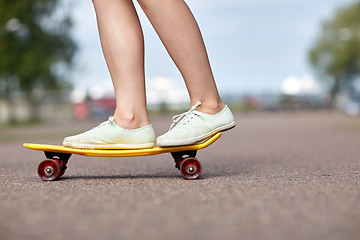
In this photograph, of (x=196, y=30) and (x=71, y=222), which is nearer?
(x=71, y=222)

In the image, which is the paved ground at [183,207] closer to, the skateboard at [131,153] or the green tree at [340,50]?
the skateboard at [131,153]

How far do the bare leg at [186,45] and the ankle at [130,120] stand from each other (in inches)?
10.8

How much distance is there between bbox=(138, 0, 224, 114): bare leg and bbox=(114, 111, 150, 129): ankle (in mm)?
274

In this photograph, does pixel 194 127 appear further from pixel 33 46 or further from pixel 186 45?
pixel 33 46

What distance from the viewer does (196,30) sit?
3225 millimetres

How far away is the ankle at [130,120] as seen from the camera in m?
3.21

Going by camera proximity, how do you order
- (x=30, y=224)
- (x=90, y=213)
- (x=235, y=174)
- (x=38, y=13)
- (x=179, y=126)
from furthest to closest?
(x=38, y=13) → (x=235, y=174) → (x=179, y=126) → (x=90, y=213) → (x=30, y=224)

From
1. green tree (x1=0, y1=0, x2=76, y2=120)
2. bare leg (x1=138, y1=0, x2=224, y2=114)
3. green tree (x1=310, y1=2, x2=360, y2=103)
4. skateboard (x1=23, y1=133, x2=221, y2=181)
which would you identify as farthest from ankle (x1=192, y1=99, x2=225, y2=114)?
green tree (x1=310, y1=2, x2=360, y2=103)

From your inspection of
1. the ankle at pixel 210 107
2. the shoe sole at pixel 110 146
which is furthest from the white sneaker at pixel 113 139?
the ankle at pixel 210 107

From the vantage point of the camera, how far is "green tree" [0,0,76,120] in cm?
2938

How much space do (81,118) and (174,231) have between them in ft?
110

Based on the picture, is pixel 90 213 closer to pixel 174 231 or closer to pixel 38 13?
pixel 174 231

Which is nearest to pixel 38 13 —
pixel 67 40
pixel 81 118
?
pixel 67 40

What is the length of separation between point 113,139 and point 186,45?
1.97 feet
